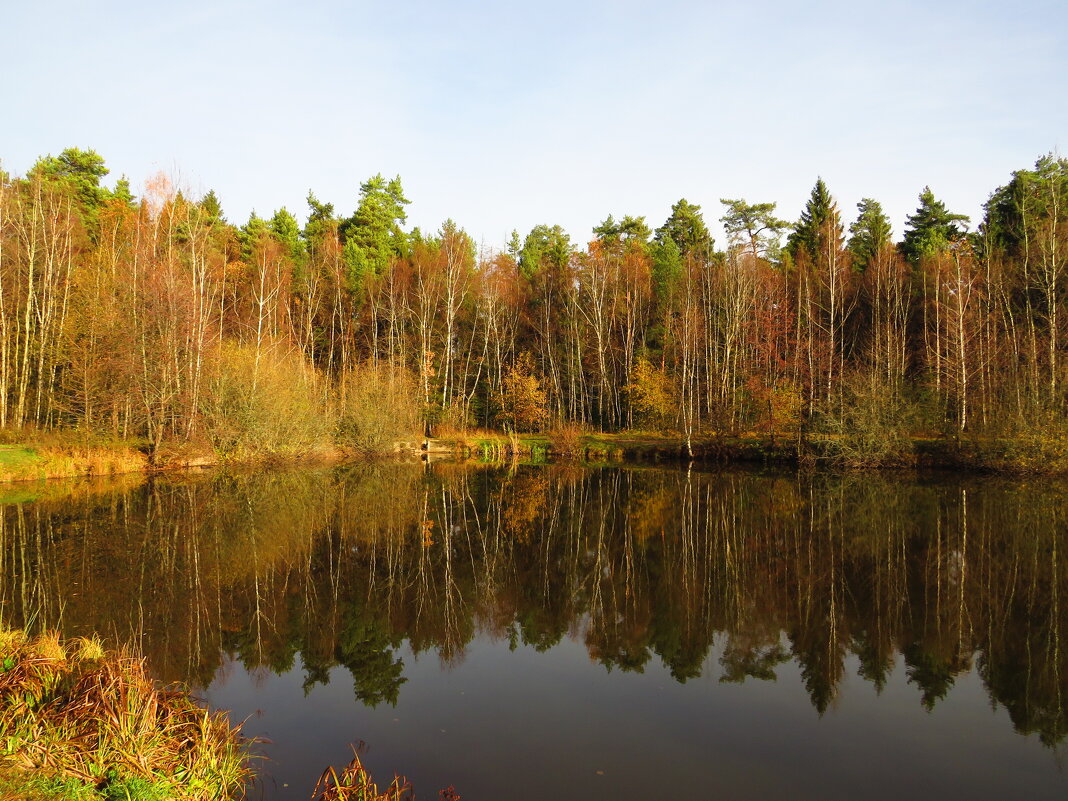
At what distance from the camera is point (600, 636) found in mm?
9086

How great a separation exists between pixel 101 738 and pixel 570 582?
7.80 m

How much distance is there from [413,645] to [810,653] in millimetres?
4902

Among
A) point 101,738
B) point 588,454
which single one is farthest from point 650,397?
point 101,738

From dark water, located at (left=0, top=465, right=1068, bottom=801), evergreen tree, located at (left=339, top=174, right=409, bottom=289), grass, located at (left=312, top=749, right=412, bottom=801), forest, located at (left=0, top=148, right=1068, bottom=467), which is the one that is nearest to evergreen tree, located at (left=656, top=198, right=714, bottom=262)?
forest, located at (left=0, top=148, right=1068, bottom=467)

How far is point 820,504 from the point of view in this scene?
19109 millimetres

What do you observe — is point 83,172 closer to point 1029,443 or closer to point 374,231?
point 374,231

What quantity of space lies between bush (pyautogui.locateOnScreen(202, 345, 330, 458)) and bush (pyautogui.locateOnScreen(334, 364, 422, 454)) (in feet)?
8.67

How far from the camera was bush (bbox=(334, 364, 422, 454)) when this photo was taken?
3253cm

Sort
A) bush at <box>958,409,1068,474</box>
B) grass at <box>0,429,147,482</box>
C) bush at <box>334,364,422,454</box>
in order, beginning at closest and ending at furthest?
grass at <box>0,429,147,482</box> < bush at <box>958,409,1068,474</box> < bush at <box>334,364,422,454</box>

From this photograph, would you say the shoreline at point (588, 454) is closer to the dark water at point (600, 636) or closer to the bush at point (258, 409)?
the bush at point (258, 409)

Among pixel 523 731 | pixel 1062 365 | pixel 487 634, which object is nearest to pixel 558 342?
pixel 1062 365

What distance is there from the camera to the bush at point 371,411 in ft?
107

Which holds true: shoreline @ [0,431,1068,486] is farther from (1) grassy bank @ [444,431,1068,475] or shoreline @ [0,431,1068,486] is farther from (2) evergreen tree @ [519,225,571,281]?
(2) evergreen tree @ [519,225,571,281]

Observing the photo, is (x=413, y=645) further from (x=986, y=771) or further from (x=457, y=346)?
(x=457, y=346)
